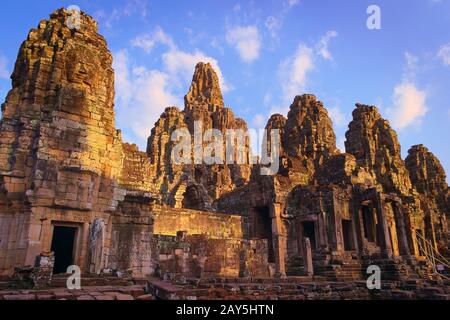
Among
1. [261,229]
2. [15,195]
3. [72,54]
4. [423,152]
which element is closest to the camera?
[15,195]

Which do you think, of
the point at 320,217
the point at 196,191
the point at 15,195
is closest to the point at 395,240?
the point at 320,217

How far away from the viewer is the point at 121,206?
11648 mm

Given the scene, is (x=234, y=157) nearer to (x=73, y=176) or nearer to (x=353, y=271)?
(x=353, y=271)

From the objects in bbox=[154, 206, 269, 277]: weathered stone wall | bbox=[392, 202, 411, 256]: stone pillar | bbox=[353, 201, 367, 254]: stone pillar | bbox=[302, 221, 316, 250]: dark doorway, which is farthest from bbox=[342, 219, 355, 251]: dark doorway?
bbox=[154, 206, 269, 277]: weathered stone wall

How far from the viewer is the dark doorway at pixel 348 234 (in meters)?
22.9

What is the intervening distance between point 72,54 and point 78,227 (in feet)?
18.8

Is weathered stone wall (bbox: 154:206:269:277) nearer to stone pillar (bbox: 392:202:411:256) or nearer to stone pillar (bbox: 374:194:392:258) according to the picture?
stone pillar (bbox: 374:194:392:258)

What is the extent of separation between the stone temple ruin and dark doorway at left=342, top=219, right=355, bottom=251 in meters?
0.08

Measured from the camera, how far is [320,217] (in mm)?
21656

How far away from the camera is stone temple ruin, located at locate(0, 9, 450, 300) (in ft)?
32.4

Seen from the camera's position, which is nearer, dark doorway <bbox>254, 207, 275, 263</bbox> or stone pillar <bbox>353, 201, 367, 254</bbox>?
stone pillar <bbox>353, 201, 367, 254</bbox>

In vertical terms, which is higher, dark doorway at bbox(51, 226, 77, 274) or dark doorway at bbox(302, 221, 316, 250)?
dark doorway at bbox(302, 221, 316, 250)

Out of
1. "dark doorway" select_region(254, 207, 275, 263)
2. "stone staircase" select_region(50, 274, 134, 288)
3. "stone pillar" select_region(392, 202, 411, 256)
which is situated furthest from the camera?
"dark doorway" select_region(254, 207, 275, 263)
